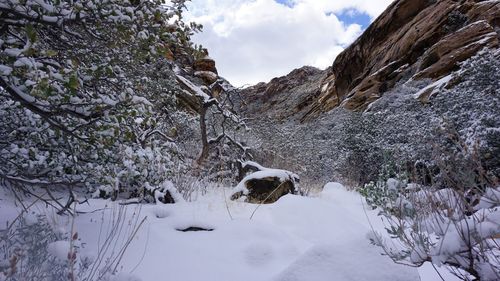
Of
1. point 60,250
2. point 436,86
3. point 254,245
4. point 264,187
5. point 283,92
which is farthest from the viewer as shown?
point 283,92

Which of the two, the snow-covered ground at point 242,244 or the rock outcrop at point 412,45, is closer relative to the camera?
the snow-covered ground at point 242,244

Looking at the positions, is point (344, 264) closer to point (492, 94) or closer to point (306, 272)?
point (306, 272)

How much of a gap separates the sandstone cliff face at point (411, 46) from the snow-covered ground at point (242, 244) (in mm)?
8025

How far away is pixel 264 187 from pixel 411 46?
15024 millimetres

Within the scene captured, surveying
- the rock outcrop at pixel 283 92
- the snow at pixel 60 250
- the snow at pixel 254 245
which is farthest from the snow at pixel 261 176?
the rock outcrop at pixel 283 92

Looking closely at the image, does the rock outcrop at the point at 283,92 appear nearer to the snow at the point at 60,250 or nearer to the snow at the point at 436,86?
the snow at the point at 436,86

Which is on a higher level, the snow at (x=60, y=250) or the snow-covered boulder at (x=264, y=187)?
the snow-covered boulder at (x=264, y=187)

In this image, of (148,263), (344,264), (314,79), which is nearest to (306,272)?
(344,264)

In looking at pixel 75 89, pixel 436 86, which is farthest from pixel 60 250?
pixel 436 86

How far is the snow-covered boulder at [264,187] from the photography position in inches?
234

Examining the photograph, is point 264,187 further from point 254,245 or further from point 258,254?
point 258,254

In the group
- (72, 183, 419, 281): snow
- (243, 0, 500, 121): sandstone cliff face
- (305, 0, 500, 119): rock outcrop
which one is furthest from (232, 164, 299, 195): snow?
(305, 0, 500, 119): rock outcrop

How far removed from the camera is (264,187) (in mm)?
6180

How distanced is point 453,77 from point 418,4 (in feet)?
38.3
